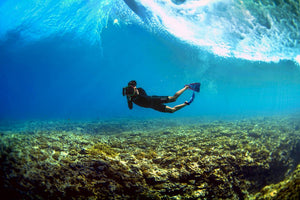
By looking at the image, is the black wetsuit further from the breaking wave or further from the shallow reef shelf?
the breaking wave

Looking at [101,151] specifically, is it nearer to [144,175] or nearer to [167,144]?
[144,175]

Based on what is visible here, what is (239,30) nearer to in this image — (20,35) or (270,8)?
(270,8)

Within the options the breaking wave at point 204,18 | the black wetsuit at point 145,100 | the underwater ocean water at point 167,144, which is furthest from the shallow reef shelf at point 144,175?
the breaking wave at point 204,18

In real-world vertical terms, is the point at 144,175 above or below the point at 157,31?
below

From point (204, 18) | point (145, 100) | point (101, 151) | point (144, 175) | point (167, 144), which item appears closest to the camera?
point (144, 175)

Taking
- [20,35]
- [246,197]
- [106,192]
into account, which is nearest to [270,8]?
[246,197]

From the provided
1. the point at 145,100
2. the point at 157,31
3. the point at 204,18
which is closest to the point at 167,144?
the point at 145,100

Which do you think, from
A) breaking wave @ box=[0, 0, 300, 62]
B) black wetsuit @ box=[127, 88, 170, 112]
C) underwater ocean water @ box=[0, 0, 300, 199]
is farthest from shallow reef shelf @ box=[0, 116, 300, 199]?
breaking wave @ box=[0, 0, 300, 62]

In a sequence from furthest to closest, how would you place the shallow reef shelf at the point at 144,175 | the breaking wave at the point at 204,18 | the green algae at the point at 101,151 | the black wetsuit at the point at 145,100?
the breaking wave at the point at 204,18
the black wetsuit at the point at 145,100
the green algae at the point at 101,151
the shallow reef shelf at the point at 144,175

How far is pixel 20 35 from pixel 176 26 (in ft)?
121

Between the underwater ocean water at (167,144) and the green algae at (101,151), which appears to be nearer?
the underwater ocean water at (167,144)

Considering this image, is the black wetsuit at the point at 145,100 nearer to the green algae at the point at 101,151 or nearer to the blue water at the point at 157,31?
the green algae at the point at 101,151

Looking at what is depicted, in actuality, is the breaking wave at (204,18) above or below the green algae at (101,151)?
above

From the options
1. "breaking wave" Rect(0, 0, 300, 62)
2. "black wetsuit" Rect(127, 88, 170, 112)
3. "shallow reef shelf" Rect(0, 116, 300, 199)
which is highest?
"breaking wave" Rect(0, 0, 300, 62)
